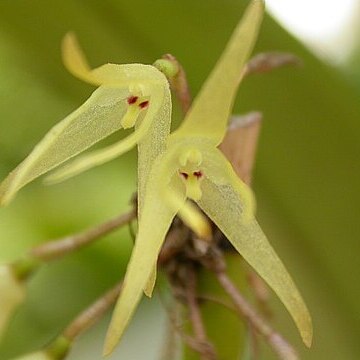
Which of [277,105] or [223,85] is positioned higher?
[277,105]

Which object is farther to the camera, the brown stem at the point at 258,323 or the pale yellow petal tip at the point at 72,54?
the brown stem at the point at 258,323

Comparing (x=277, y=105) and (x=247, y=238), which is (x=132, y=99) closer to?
(x=247, y=238)

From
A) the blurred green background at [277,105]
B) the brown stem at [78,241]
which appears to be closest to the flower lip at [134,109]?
the brown stem at [78,241]

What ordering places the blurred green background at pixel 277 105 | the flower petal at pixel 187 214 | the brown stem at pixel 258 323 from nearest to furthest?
the flower petal at pixel 187 214
the brown stem at pixel 258 323
the blurred green background at pixel 277 105

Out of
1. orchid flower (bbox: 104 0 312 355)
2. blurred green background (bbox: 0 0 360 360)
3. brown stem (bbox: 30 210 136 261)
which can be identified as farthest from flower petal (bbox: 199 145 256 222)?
blurred green background (bbox: 0 0 360 360)

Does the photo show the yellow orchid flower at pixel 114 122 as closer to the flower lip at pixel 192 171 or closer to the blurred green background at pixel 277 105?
the flower lip at pixel 192 171

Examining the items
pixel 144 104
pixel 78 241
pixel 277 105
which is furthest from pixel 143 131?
pixel 277 105

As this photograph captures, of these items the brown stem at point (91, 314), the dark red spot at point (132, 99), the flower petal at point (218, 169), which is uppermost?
the dark red spot at point (132, 99)
